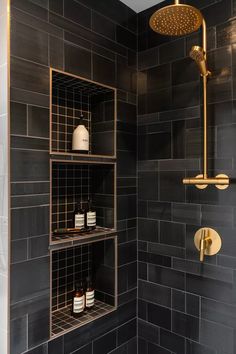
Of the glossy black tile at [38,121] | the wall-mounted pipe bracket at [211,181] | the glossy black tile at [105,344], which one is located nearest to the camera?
the glossy black tile at [38,121]

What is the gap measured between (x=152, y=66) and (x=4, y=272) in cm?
137

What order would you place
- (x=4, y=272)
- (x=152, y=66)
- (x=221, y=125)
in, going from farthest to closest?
(x=152, y=66), (x=221, y=125), (x=4, y=272)

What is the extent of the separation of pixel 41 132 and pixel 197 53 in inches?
30.8

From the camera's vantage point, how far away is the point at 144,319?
5.72 feet

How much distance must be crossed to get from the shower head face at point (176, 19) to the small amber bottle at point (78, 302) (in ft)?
4.44

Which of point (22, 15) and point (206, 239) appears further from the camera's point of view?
point (206, 239)

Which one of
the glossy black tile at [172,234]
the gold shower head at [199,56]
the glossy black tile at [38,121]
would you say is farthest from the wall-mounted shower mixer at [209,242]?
the glossy black tile at [38,121]

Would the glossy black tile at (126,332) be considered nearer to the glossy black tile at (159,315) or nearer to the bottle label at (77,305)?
the glossy black tile at (159,315)

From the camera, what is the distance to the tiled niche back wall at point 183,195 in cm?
142

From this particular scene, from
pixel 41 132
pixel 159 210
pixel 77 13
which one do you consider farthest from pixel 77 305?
pixel 77 13

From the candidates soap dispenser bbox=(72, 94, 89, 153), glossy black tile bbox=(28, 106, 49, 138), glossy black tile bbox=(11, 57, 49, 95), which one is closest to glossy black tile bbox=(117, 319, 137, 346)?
soap dispenser bbox=(72, 94, 89, 153)

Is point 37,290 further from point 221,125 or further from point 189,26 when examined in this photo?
point 189,26

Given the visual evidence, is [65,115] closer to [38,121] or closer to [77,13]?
[38,121]

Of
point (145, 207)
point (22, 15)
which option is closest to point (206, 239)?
point (145, 207)
